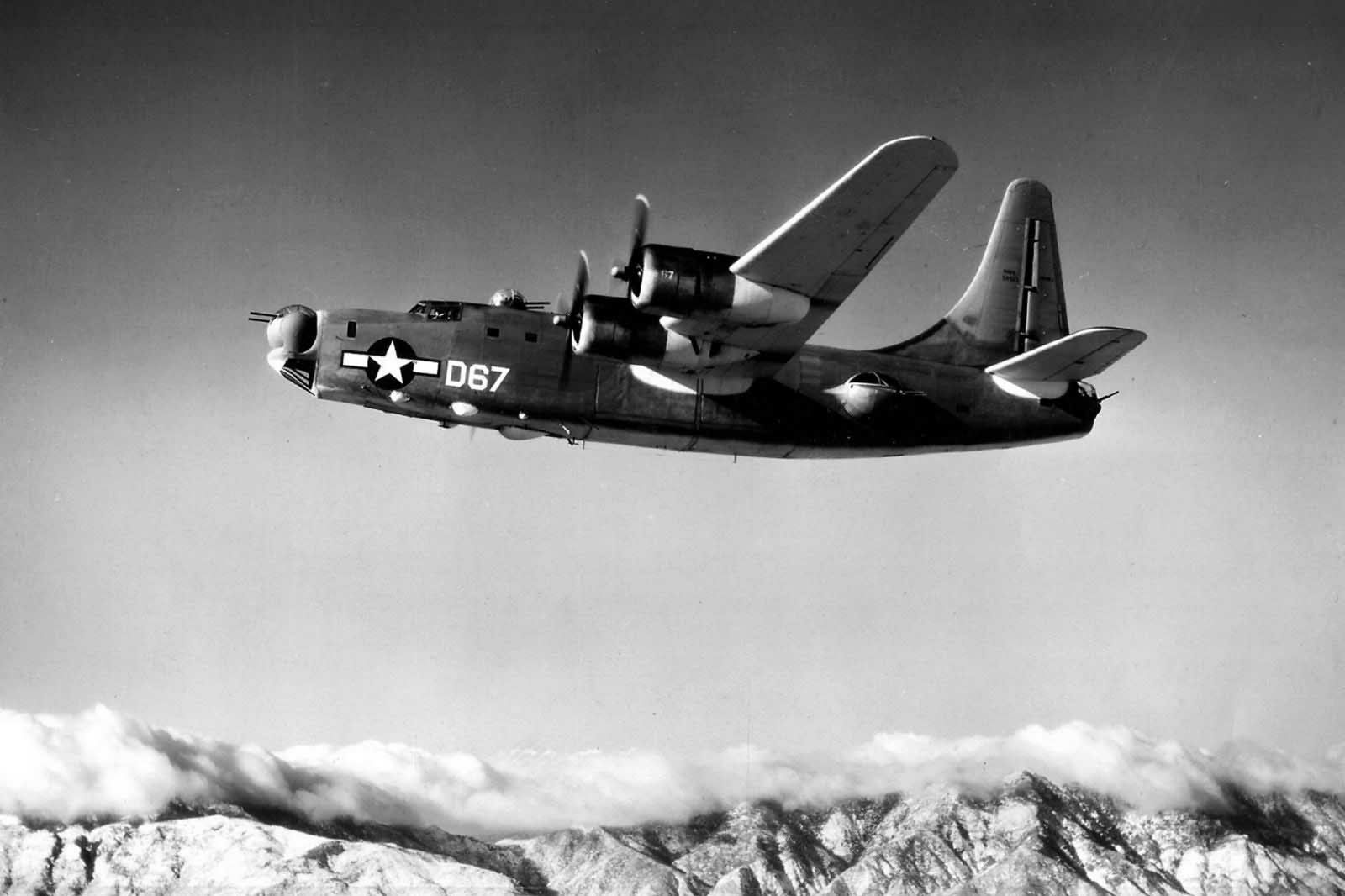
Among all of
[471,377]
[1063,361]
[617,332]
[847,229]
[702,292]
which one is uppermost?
[847,229]

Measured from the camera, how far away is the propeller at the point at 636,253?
1630cm

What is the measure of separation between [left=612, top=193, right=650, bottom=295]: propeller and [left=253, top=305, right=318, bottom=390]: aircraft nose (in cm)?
542

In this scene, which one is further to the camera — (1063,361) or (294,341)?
(1063,361)

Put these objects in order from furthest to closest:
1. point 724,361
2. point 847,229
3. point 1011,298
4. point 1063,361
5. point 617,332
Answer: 1. point 1011,298
2. point 1063,361
3. point 724,361
4. point 617,332
5. point 847,229

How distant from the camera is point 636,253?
1631cm

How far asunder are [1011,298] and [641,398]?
443 inches

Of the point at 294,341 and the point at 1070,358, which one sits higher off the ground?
the point at 1070,358

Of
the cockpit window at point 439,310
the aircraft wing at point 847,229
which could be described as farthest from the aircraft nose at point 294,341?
the aircraft wing at point 847,229

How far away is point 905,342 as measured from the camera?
965 inches

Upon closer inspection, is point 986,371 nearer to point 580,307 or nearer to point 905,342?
point 905,342

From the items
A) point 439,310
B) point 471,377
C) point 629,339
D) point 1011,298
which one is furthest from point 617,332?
point 1011,298

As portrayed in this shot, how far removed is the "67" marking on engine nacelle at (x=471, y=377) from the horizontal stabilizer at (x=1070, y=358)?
33.3 feet

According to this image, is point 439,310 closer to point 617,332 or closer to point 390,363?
point 390,363

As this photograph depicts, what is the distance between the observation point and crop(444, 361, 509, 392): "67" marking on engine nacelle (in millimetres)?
18250
